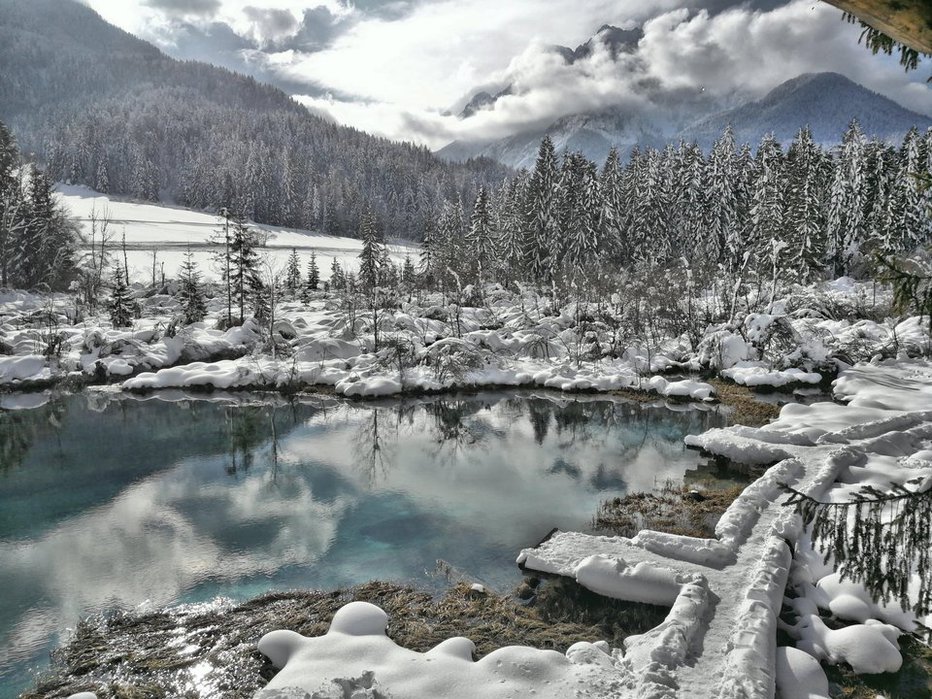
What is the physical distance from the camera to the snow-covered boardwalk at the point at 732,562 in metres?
8.10

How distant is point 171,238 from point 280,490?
75.0m

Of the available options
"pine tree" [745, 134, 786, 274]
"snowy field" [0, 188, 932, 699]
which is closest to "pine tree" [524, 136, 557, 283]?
"snowy field" [0, 188, 932, 699]

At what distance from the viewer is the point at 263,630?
9.86 metres

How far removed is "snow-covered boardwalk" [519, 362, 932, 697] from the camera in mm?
8102

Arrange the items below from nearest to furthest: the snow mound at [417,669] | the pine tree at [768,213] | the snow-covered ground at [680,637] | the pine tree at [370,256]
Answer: the snow mound at [417,669], the snow-covered ground at [680,637], the pine tree at [768,213], the pine tree at [370,256]

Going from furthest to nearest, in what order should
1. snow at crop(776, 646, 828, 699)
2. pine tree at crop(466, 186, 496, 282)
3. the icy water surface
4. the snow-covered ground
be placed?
pine tree at crop(466, 186, 496, 282)
the icy water surface
snow at crop(776, 646, 828, 699)
the snow-covered ground

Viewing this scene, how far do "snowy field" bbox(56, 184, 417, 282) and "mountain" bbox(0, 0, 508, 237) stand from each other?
698 cm

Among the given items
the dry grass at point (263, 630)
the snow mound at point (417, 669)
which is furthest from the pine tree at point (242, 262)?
the snow mound at point (417, 669)

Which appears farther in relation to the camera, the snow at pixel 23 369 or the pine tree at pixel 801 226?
the pine tree at pixel 801 226

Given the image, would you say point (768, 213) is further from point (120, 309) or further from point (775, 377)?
point (120, 309)

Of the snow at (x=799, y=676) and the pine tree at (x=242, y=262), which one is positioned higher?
the pine tree at (x=242, y=262)

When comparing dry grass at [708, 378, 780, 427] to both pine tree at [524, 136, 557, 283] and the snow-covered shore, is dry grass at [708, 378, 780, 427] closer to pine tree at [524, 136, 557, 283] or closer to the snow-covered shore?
→ the snow-covered shore

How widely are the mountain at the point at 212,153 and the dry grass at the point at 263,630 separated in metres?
88.8

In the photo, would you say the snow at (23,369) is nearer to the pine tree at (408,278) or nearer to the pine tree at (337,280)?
the pine tree at (337,280)
